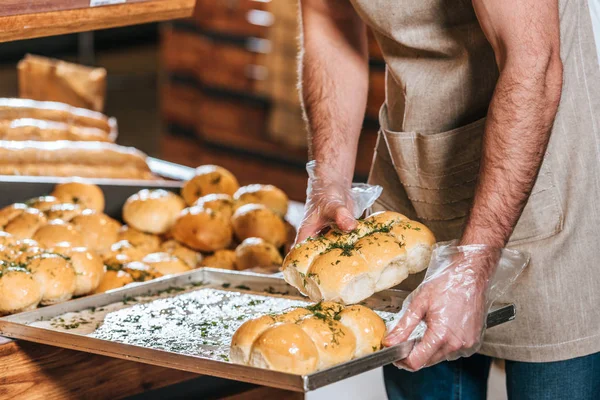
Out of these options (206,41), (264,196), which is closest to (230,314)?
(264,196)

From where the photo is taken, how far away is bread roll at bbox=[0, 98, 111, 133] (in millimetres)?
3924

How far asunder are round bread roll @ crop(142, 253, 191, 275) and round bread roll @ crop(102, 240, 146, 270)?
2.2 inches

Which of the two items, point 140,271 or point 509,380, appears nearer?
point 509,380

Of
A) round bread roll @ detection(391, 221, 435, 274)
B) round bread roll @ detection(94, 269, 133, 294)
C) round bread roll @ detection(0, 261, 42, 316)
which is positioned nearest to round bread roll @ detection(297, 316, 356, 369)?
round bread roll @ detection(391, 221, 435, 274)

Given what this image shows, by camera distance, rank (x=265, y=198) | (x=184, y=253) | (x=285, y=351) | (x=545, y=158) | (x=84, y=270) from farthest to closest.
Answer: (x=265, y=198)
(x=184, y=253)
(x=84, y=270)
(x=545, y=158)
(x=285, y=351)

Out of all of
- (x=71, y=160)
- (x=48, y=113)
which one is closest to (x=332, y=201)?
(x=71, y=160)

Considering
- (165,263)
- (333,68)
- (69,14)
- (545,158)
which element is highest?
(69,14)

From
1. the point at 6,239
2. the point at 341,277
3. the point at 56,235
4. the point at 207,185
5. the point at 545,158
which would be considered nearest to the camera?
the point at 341,277

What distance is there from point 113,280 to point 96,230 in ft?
1.19

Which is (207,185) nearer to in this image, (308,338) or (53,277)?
(53,277)

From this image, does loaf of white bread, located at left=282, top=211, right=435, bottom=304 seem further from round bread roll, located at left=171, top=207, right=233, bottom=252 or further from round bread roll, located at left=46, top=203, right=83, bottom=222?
round bread roll, located at left=46, top=203, right=83, bottom=222

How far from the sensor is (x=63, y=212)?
2885mm

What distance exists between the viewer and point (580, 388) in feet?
7.16

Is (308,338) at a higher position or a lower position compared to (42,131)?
higher
